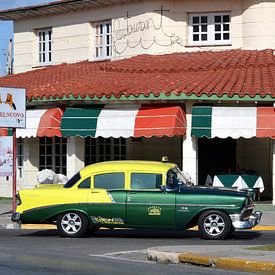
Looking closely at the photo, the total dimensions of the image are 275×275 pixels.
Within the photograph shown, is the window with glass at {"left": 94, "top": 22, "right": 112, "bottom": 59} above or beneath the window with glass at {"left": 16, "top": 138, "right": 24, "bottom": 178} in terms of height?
above

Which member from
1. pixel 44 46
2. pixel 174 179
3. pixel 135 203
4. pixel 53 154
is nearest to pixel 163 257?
pixel 135 203

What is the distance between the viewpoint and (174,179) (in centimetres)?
1728

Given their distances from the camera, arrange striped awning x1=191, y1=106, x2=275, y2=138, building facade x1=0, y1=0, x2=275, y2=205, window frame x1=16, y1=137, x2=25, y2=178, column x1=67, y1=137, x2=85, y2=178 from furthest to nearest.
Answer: window frame x1=16, y1=137, x2=25, y2=178, column x1=67, y1=137, x2=85, y2=178, building facade x1=0, y1=0, x2=275, y2=205, striped awning x1=191, y1=106, x2=275, y2=138

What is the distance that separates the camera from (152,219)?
55.8 ft

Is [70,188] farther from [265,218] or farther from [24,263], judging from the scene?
[265,218]

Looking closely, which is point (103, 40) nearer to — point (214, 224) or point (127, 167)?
point (127, 167)

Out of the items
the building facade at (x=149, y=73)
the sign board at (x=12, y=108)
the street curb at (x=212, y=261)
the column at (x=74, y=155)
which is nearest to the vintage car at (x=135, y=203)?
the street curb at (x=212, y=261)

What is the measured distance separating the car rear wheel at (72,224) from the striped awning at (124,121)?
679 cm

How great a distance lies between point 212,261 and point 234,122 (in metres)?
10.7

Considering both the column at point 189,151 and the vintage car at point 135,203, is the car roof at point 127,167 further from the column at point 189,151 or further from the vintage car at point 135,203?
the column at point 189,151

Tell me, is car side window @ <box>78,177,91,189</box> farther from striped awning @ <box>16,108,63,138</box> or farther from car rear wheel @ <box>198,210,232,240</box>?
striped awning @ <box>16,108,63,138</box>

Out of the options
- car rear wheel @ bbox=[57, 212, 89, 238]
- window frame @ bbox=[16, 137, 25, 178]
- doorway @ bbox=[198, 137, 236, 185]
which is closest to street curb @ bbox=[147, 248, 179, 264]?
car rear wheel @ bbox=[57, 212, 89, 238]

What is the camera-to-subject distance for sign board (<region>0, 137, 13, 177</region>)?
22.7m

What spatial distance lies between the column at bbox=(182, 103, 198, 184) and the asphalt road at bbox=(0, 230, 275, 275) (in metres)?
5.35
